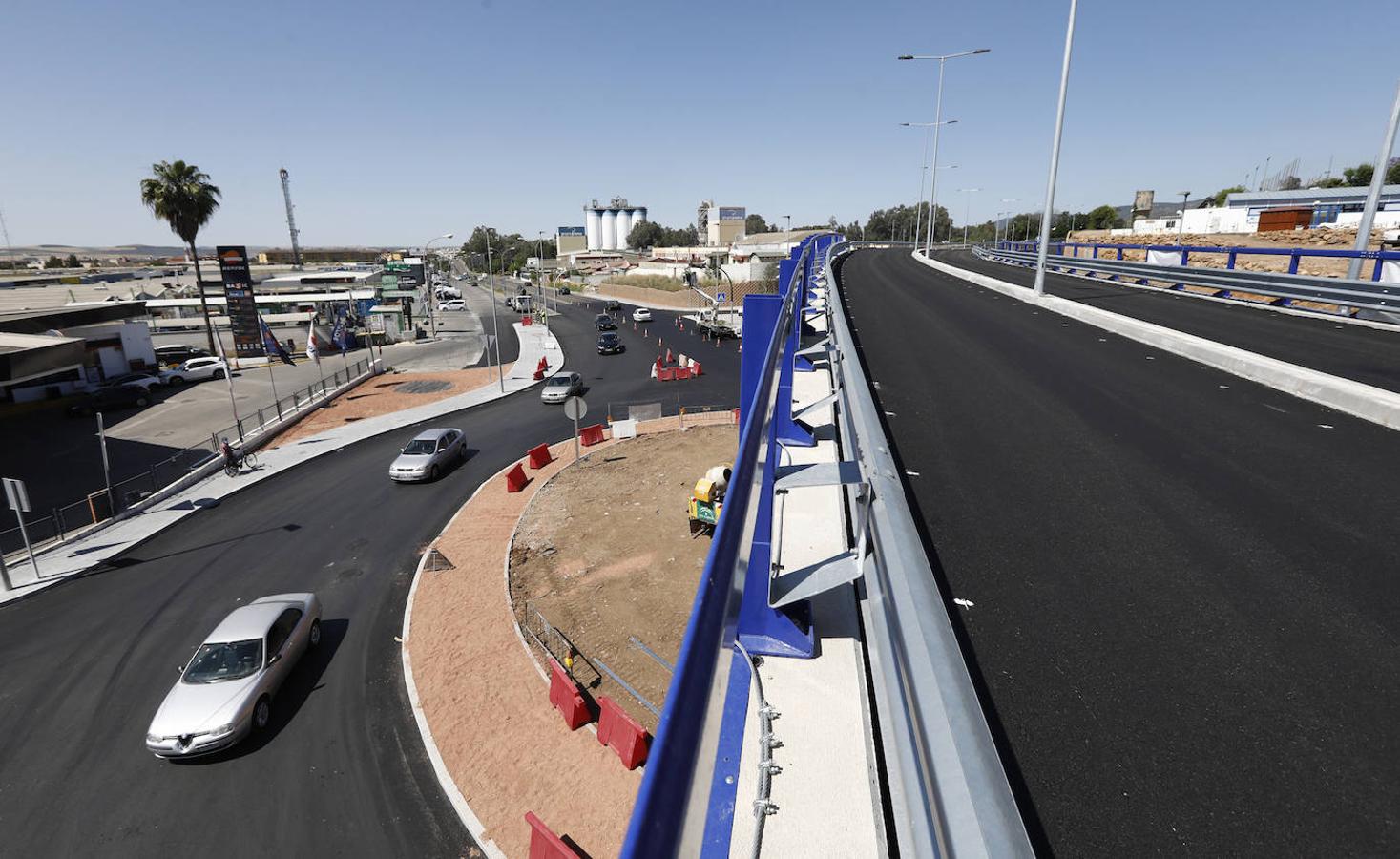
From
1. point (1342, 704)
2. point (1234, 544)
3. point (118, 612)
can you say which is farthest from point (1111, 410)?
point (118, 612)

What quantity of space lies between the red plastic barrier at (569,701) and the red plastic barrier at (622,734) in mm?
329

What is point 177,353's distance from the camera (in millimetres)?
46281

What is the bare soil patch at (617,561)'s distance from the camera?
12742 millimetres

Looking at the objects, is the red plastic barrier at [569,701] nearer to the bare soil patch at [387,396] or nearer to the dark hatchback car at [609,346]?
the bare soil patch at [387,396]

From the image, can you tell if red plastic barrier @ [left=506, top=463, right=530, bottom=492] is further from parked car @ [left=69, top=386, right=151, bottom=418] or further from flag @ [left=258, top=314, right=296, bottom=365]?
flag @ [left=258, top=314, right=296, bottom=365]

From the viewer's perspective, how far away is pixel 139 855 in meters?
8.41

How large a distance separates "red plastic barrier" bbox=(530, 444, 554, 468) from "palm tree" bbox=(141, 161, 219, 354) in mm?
38038

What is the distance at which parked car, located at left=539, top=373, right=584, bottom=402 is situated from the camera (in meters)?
→ 31.6

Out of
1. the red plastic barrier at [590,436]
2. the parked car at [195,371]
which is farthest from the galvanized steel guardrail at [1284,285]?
the parked car at [195,371]

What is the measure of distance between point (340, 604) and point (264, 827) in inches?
241

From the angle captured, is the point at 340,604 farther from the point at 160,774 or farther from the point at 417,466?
the point at 417,466

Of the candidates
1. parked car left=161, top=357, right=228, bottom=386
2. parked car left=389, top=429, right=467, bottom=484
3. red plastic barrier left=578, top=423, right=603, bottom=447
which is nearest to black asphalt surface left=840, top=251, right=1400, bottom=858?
parked car left=389, top=429, right=467, bottom=484

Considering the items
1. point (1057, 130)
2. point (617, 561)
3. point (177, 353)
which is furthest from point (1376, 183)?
point (177, 353)

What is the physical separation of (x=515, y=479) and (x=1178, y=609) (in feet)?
65.1
